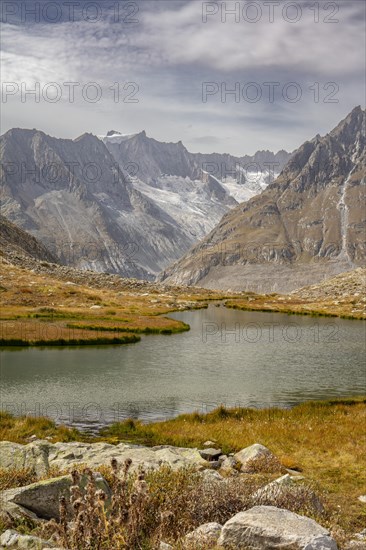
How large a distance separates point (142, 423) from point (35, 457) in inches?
615

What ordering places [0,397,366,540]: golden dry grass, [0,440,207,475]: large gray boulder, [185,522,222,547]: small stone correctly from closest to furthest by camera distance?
[185,522,222,547]: small stone
[0,440,207,475]: large gray boulder
[0,397,366,540]: golden dry grass

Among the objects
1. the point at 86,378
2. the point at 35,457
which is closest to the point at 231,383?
the point at 86,378

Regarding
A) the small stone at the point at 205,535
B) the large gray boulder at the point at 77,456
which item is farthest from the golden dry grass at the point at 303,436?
the small stone at the point at 205,535

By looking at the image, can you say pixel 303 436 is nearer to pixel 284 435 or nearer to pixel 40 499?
pixel 284 435

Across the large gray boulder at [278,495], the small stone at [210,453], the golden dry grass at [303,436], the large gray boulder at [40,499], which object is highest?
the large gray boulder at [40,499]

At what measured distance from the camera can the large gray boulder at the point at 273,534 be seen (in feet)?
28.6

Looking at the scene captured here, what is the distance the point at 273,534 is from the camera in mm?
8875

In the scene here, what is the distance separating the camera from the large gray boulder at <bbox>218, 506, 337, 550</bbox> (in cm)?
870

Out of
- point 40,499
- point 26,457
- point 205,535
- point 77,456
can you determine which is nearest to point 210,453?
point 77,456

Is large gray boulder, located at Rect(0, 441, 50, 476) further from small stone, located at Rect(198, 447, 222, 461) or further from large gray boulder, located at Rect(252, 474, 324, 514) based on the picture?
small stone, located at Rect(198, 447, 222, 461)

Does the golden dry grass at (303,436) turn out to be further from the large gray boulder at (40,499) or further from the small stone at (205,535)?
the large gray boulder at (40,499)

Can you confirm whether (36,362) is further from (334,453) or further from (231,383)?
(334,453)

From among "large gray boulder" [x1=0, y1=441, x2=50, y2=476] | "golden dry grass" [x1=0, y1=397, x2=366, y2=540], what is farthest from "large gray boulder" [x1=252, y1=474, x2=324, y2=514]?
"large gray boulder" [x1=0, y1=441, x2=50, y2=476]

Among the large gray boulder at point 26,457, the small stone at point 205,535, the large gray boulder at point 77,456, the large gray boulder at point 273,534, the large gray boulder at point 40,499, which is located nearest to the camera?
the large gray boulder at point 273,534
